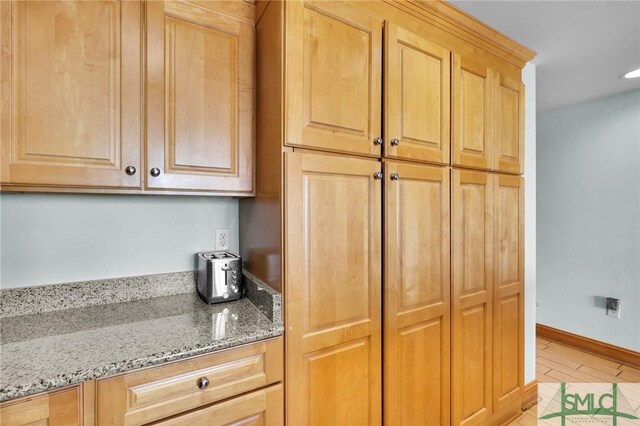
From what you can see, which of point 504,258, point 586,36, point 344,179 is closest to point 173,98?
point 344,179

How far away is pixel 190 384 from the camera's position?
998 millimetres

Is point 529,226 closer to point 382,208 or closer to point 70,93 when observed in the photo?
point 382,208

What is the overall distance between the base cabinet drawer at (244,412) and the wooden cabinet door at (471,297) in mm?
971

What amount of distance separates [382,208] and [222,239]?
32.5 inches

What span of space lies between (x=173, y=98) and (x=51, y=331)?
0.94 metres

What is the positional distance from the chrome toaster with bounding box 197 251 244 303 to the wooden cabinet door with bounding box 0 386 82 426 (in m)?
0.57

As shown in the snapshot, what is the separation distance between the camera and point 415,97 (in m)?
1.48

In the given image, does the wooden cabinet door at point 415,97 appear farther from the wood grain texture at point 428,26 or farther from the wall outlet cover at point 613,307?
the wall outlet cover at point 613,307

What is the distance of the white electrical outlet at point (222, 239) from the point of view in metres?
1.62

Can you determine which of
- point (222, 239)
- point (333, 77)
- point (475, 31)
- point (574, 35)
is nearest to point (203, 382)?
point (222, 239)

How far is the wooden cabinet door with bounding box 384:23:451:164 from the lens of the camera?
140 centimetres

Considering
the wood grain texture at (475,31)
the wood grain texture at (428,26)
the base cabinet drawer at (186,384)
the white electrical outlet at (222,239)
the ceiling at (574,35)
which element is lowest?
the base cabinet drawer at (186,384)

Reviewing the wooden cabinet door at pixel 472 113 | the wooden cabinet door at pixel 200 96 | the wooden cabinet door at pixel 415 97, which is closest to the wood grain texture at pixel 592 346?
the wooden cabinet door at pixel 472 113

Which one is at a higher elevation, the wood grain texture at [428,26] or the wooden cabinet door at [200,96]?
the wood grain texture at [428,26]
